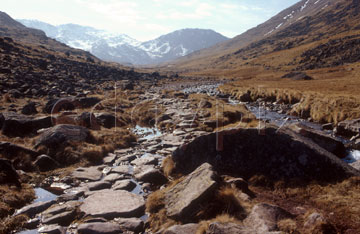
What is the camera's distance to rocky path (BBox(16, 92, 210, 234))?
22.0 feet

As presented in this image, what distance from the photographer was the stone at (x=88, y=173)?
10055 millimetres

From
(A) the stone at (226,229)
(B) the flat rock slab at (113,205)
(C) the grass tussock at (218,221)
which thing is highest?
(A) the stone at (226,229)

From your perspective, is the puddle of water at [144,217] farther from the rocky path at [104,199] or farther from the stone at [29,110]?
the stone at [29,110]

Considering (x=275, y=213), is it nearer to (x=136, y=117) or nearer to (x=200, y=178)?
(x=200, y=178)

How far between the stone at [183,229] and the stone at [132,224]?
3.70ft

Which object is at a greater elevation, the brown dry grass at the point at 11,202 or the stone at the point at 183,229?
the stone at the point at 183,229

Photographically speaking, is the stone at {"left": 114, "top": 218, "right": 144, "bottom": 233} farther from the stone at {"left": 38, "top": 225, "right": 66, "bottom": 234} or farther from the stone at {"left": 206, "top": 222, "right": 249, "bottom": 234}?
the stone at {"left": 206, "top": 222, "right": 249, "bottom": 234}

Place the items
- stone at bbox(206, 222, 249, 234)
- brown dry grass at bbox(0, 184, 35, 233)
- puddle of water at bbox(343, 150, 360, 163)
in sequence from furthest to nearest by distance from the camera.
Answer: puddle of water at bbox(343, 150, 360, 163)
brown dry grass at bbox(0, 184, 35, 233)
stone at bbox(206, 222, 249, 234)

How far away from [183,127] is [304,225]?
13859 mm

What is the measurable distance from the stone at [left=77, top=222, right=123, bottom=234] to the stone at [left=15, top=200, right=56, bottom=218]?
6.15ft

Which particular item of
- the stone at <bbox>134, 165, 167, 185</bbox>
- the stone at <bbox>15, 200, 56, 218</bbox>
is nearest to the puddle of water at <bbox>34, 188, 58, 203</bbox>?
the stone at <bbox>15, 200, 56, 218</bbox>

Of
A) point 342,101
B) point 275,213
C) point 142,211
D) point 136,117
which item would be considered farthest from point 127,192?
point 342,101

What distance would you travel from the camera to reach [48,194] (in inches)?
341

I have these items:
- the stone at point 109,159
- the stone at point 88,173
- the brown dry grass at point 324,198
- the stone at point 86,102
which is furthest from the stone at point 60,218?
the stone at point 86,102
